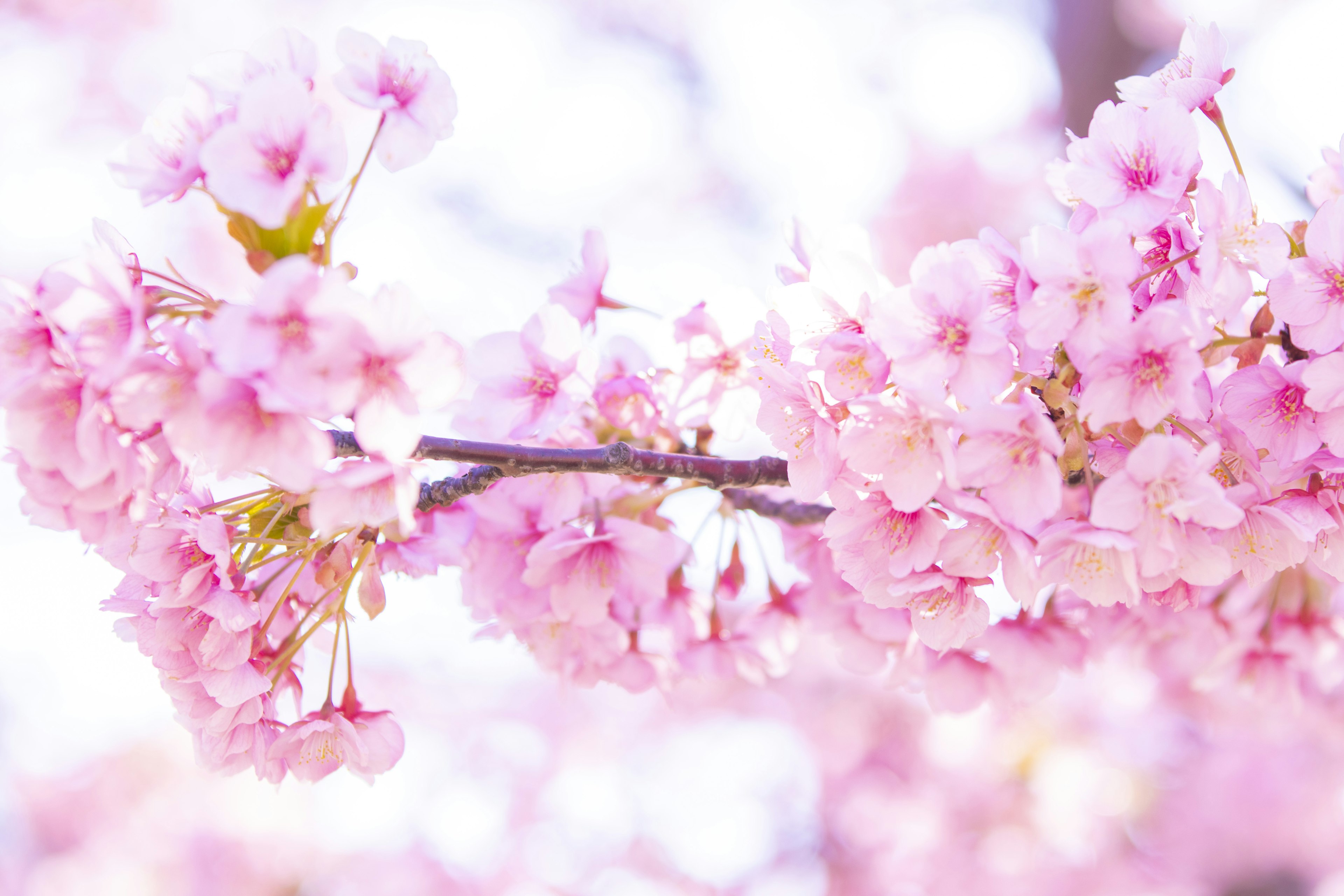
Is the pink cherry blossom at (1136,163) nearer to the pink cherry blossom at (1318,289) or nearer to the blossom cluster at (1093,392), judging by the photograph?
the blossom cluster at (1093,392)

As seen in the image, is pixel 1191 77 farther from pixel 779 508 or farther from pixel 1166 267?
pixel 779 508

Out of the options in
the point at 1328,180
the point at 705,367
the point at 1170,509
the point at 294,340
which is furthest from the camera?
the point at 705,367

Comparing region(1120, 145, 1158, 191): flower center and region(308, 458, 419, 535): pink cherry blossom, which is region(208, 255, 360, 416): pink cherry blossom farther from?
region(1120, 145, 1158, 191): flower center

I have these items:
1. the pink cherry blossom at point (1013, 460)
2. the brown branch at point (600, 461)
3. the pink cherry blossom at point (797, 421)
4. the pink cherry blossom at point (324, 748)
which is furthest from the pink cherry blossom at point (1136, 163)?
the pink cherry blossom at point (324, 748)

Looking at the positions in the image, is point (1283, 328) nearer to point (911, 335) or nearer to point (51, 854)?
point (911, 335)

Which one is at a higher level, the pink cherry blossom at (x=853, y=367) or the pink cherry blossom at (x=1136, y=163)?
the pink cherry blossom at (x=1136, y=163)

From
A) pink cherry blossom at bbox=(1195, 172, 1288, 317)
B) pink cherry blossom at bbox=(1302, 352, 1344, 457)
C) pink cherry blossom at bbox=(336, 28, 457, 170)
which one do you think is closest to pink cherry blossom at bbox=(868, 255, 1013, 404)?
pink cherry blossom at bbox=(1195, 172, 1288, 317)

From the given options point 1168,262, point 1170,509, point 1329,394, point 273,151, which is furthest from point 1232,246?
point 273,151
